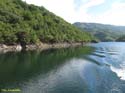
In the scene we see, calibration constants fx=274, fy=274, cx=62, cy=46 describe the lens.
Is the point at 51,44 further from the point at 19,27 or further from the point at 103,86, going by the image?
the point at 103,86

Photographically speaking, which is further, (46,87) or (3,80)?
(3,80)

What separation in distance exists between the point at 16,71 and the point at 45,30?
126 m

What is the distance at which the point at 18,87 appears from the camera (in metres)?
49.3

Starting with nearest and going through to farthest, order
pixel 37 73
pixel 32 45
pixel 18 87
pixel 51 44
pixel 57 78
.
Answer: pixel 18 87 < pixel 57 78 < pixel 37 73 < pixel 32 45 < pixel 51 44

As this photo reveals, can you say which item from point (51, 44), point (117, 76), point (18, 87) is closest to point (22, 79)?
point (18, 87)

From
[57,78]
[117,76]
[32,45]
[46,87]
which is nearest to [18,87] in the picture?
[46,87]

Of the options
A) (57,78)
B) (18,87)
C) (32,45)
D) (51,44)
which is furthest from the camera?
(51,44)

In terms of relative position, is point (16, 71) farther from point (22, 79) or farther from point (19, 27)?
point (19, 27)

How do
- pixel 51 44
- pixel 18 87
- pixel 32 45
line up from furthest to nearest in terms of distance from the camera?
pixel 51 44 < pixel 32 45 < pixel 18 87

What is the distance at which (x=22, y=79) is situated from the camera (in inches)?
2259

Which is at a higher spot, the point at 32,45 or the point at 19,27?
the point at 19,27

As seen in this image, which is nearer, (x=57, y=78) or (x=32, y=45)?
(x=57, y=78)

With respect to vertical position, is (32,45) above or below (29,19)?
below

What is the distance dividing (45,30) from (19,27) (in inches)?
1405
